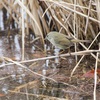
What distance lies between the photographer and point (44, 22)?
14.4 ft

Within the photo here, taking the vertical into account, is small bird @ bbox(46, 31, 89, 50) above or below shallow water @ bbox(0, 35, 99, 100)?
above

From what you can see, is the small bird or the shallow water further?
the small bird

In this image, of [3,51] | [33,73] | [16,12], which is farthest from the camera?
[16,12]

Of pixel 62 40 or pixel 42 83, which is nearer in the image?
pixel 42 83

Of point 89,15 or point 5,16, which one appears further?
point 5,16

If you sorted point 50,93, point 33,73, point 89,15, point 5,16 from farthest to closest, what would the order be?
point 5,16 → point 89,15 → point 33,73 → point 50,93

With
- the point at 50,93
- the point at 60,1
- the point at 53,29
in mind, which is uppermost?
the point at 60,1

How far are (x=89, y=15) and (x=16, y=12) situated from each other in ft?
3.85

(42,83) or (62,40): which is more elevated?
(62,40)

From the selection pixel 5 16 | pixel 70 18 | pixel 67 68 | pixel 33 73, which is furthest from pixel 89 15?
pixel 5 16

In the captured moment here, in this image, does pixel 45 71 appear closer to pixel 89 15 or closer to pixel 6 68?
pixel 6 68

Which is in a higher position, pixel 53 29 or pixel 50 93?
pixel 53 29

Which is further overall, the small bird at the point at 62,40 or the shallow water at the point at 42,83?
the small bird at the point at 62,40

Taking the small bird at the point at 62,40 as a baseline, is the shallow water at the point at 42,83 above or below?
below
